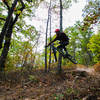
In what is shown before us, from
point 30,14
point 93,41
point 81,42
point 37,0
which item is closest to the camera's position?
point 37,0

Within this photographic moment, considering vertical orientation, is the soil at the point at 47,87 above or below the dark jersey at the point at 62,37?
below

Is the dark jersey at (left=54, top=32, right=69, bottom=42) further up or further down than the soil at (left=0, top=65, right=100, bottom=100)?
further up

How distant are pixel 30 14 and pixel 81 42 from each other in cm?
2023

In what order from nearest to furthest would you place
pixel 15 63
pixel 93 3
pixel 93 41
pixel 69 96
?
1. pixel 69 96
2. pixel 93 3
3. pixel 15 63
4. pixel 93 41

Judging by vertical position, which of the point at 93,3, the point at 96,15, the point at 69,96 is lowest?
the point at 69,96

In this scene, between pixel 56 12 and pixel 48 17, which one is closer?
pixel 56 12

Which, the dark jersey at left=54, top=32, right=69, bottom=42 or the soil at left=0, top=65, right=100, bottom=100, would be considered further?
the dark jersey at left=54, top=32, right=69, bottom=42

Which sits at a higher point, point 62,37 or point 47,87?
point 62,37

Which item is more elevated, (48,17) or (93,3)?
(48,17)

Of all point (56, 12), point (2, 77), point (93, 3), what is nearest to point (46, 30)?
point (56, 12)

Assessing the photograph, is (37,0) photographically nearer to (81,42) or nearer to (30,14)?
(30,14)

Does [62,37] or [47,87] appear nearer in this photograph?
[47,87]

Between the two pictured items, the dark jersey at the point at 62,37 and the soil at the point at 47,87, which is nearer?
the soil at the point at 47,87

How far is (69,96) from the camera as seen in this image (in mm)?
2711
